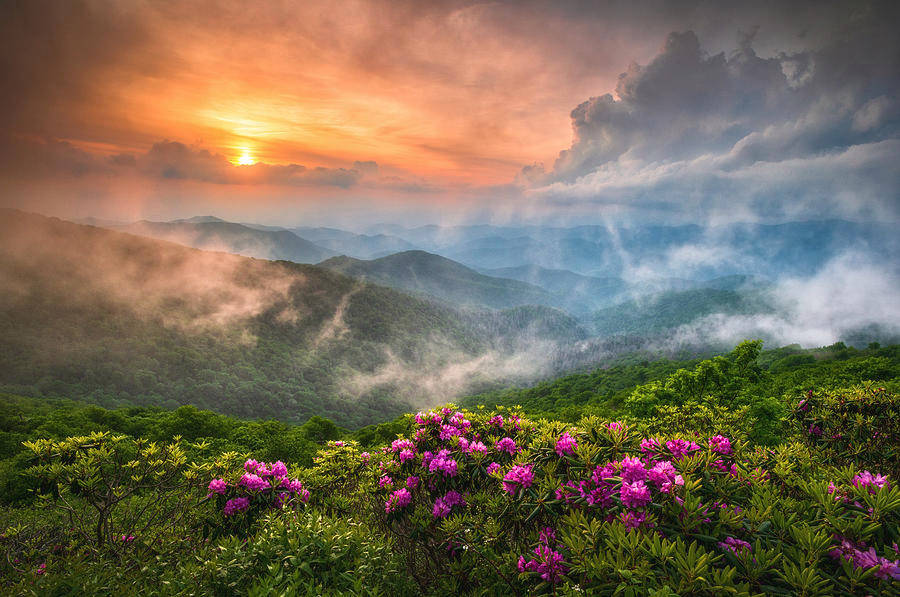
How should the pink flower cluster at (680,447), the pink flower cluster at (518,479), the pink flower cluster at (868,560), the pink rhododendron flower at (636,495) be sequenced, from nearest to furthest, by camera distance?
the pink flower cluster at (868,560) → the pink rhododendron flower at (636,495) → the pink flower cluster at (680,447) → the pink flower cluster at (518,479)

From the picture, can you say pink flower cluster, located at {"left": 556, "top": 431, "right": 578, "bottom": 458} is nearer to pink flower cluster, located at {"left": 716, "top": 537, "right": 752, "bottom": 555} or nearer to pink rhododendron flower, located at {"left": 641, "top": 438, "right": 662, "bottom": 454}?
pink rhododendron flower, located at {"left": 641, "top": 438, "right": 662, "bottom": 454}

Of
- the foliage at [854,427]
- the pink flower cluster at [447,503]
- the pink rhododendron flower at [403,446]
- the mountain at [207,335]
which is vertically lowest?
the mountain at [207,335]

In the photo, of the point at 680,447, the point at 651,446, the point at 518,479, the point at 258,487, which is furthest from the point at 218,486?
the point at 680,447

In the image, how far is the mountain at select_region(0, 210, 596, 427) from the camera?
10700 centimetres

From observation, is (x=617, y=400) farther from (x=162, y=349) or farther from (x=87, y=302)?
(x=87, y=302)

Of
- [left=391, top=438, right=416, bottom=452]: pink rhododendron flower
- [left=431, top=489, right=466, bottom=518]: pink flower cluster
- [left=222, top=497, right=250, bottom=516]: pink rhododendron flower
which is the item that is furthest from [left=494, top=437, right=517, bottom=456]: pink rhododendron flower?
[left=222, top=497, right=250, bottom=516]: pink rhododendron flower

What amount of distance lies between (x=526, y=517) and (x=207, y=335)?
16373 centimetres

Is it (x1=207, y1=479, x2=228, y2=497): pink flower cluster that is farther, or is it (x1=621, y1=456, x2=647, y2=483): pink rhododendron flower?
(x1=207, y1=479, x2=228, y2=497): pink flower cluster

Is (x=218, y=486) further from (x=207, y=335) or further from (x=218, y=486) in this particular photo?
(x=207, y=335)

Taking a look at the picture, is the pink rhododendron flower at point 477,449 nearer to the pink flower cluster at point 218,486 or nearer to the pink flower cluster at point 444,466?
the pink flower cluster at point 444,466

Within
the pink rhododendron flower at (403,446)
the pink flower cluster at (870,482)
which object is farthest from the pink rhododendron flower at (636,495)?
the pink rhododendron flower at (403,446)

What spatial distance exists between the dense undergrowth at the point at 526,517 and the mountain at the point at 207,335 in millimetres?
113027

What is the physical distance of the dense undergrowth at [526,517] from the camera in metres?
2.90

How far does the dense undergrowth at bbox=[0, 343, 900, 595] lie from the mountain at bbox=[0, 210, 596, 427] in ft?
371
